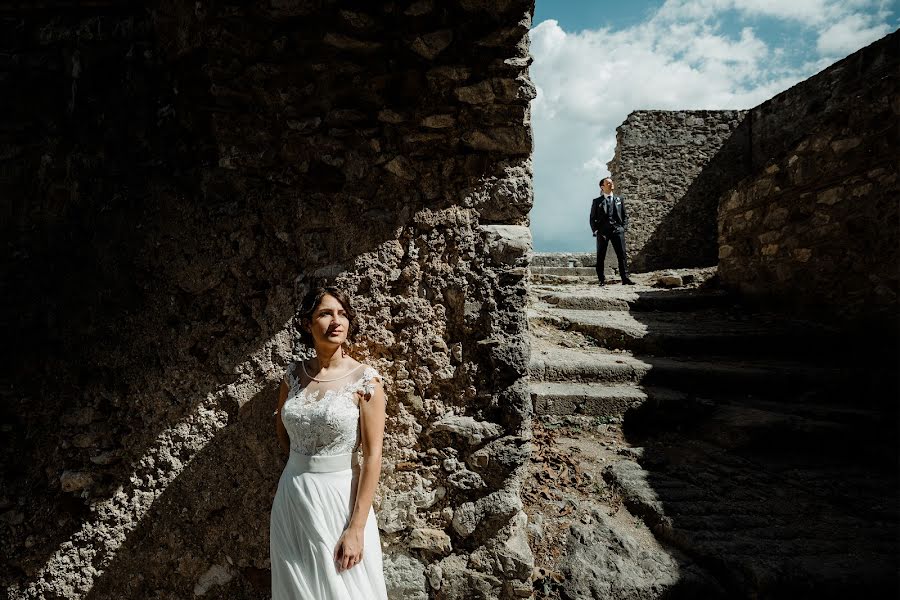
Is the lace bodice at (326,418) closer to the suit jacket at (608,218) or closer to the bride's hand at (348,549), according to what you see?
the bride's hand at (348,549)

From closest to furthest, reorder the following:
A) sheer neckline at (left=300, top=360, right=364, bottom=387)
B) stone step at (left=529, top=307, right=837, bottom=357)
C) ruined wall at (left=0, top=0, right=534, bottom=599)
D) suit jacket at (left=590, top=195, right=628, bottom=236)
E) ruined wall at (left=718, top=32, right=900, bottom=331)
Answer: sheer neckline at (left=300, top=360, right=364, bottom=387) → ruined wall at (left=0, top=0, right=534, bottom=599) → ruined wall at (left=718, top=32, right=900, bottom=331) → stone step at (left=529, top=307, right=837, bottom=357) → suit jacket at (left=590, top=195, right=628, bottom=236)

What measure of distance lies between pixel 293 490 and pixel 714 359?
13.2 feet

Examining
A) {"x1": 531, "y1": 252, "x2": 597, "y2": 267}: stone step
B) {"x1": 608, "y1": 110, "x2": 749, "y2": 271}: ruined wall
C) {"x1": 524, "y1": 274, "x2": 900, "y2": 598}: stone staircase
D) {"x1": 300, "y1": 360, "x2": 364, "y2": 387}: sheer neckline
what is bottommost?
{"x1": 524, "y1": 274, "x2": 900, "y2": 598}: stone staircase

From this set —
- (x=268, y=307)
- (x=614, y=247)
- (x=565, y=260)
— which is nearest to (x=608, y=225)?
(x=614, y=247)

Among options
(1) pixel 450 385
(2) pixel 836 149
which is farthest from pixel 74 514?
(2) pixel 836 149

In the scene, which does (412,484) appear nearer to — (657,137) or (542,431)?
(542,431)

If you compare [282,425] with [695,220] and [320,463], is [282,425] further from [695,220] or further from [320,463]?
[695,220]

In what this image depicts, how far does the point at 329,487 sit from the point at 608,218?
681 centimetres

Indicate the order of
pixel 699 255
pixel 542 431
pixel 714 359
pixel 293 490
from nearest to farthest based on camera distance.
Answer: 1. pixel 293 490
2. pixel 542 431
3. pixel 714 359
4. pixel 699 255

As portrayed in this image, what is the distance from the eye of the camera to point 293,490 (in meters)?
1.71

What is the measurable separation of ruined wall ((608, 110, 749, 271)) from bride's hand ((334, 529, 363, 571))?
10.6 meters

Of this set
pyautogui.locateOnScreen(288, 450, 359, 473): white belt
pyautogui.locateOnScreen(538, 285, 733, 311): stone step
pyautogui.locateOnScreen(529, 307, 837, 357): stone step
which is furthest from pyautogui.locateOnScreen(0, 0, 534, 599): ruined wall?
pyautogui.locateOnScreen(538, 285, 733, 311): stone step

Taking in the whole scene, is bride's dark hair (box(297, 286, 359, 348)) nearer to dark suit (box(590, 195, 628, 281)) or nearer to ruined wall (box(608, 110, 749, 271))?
dark suit (box(590, 195, 628, 281))

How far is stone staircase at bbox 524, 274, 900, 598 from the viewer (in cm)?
206
